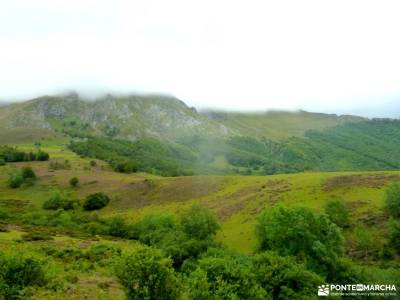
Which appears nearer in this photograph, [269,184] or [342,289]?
[342,289]

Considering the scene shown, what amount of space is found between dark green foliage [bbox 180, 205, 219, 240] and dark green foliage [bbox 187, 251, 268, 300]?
39.2 meters

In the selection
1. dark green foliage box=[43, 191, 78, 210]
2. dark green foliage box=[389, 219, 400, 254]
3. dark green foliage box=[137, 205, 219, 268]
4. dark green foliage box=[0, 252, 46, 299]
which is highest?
dark green foliage box=[0, 252, 46, 299]

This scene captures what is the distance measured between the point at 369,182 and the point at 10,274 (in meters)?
87.2

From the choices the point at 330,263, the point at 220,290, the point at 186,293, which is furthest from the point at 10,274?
the point at 330,263

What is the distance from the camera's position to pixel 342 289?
4091 cm

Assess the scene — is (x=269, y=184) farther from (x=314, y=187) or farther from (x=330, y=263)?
(x=330, y=263)

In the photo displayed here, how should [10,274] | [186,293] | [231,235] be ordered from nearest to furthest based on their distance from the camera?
[10,274] < [186,293] < [231,235]

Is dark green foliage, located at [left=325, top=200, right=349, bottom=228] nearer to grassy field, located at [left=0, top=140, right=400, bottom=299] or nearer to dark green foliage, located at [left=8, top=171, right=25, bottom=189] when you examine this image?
grassy field, located at [left=0, top=140, right=400, bottom=299]

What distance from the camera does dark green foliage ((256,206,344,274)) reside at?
50.9 meters

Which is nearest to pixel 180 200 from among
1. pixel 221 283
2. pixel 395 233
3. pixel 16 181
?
pixel 395 233

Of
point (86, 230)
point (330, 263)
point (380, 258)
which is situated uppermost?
point (330, 263)

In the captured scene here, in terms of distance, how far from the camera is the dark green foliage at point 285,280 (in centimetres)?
3630

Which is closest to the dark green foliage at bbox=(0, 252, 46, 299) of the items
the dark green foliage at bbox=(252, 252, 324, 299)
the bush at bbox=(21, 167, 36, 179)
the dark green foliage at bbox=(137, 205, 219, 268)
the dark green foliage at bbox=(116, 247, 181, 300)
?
the dark green foliage at bbox=(116, 247, 181, 300)

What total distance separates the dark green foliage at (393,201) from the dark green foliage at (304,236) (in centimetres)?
2354
